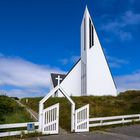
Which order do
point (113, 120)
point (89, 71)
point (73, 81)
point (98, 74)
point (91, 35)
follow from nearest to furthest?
point (113, 120)
point (89, 71)
point (98, 74)
point (91, 35)
point (73, 81)


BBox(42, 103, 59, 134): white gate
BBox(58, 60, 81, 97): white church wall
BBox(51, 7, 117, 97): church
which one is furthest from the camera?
BBox(58, 60, 81, 97): white church wall

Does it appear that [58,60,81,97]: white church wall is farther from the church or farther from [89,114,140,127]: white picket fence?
[89,114,140,127]: white picket fence

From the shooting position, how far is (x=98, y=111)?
2991 cm

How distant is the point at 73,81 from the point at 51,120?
4050cm

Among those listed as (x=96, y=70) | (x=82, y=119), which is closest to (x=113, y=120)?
(x=82, y=119)

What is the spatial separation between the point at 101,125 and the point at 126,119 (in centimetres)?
448

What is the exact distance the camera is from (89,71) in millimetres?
55375

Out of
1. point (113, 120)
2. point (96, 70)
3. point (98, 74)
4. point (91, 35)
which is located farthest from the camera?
point (91, 35)

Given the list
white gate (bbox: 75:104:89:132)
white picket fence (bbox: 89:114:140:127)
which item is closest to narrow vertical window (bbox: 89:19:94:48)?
white picket fence (bbox: 89:114:140:127)

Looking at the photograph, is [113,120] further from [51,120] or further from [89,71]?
[89,71]

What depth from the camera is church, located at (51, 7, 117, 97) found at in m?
55.3

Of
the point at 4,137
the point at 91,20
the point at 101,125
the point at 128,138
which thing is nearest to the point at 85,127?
the point at 101,125

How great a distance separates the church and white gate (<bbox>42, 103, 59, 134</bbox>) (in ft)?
116

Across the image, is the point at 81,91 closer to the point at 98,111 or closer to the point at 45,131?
the point at 98,111
